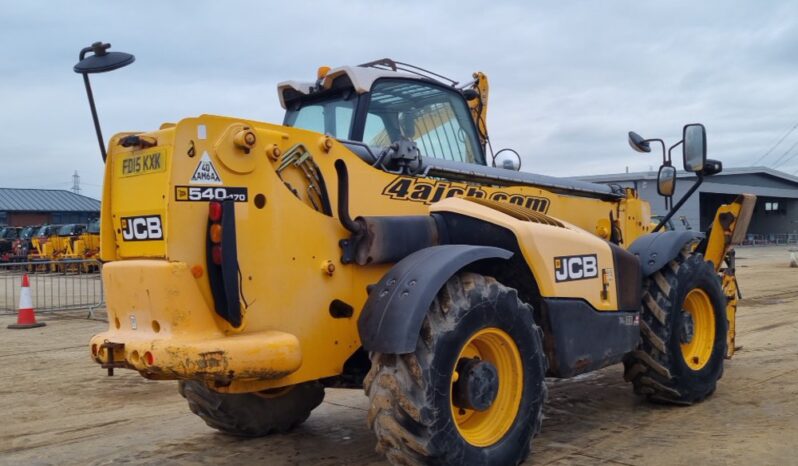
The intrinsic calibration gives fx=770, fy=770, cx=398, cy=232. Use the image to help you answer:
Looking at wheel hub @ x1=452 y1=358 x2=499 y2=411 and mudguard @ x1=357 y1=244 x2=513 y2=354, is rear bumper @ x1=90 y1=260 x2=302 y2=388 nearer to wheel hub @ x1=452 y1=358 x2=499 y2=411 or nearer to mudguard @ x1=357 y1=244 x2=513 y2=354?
mudguard @ x1=357 y1=244 x2=513 y2=354

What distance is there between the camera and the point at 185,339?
146 inches

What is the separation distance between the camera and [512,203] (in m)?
5.61

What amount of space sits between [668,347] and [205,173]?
3764 millimetres

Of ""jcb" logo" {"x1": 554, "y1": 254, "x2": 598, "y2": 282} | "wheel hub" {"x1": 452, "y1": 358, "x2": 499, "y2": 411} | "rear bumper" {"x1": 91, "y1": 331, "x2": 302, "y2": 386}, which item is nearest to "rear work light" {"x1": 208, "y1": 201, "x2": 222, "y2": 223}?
"rear bumper" {"x1": 91, "y1": 331, "x2": 302, "y2": 386}

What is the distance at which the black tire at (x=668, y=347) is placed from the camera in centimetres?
579

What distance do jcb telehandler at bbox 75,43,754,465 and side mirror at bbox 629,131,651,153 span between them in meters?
Result: 1.20

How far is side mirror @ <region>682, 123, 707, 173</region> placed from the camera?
19.9 feet

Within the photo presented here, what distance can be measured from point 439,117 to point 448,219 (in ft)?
3.84

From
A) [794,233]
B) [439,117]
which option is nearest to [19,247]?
[439,117]

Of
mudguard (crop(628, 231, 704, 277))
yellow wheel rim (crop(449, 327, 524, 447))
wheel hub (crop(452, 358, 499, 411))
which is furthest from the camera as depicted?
mudguard (crop(628, 231, 704, 277))

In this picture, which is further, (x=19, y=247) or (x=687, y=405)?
(x=19, y=247)

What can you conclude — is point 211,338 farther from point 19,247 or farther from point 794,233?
point 794,233

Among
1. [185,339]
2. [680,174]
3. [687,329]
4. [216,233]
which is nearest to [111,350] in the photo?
[185,339]

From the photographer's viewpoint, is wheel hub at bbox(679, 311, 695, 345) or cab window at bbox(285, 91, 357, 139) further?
wheel hub at bbox(679, 311, 695, 345)
